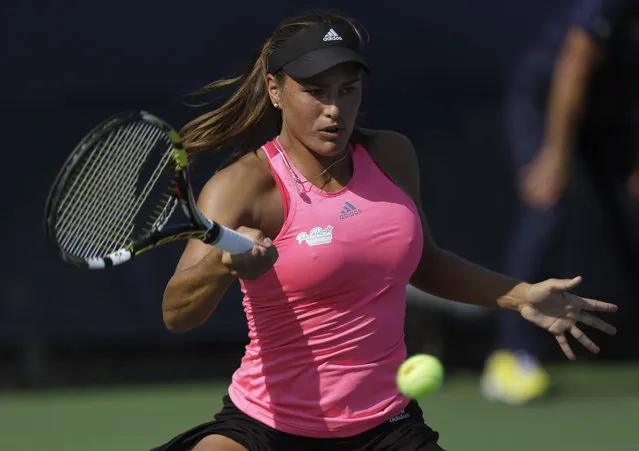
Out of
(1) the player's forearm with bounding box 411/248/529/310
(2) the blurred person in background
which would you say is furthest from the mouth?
(2) the blurred person in background

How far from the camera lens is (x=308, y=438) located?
3.30 meters

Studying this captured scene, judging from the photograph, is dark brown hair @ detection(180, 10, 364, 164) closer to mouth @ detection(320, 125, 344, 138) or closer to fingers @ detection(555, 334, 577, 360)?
mouth @ detection(320, 125, 344, 138)

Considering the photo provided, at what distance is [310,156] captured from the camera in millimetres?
3354

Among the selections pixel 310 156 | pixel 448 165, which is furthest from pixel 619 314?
pixel 310 156

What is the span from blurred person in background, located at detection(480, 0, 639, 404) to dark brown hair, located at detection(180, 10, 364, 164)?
118 inches

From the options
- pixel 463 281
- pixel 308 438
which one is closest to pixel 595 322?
pixel 463 281

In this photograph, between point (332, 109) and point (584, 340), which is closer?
point (332, 109)

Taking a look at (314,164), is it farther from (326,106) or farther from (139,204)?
(139,204)

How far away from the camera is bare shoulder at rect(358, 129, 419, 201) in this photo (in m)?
3.49

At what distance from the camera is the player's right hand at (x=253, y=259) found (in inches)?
112

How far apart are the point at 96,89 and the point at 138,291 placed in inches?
43.0

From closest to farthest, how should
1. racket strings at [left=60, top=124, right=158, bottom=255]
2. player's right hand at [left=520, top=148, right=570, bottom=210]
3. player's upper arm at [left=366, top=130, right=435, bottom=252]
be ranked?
racket strings at [left=60, top=124, right=158, bottom=255] < player's upper arm at [left=366, top=130, right=435, bottom=252] < player's right hand at [left=520, top=148, right=570, bottom=210]

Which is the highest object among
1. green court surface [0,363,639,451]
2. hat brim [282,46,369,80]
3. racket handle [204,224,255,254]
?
hat brim [282,46,369,80]

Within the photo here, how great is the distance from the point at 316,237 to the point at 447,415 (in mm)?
3036
